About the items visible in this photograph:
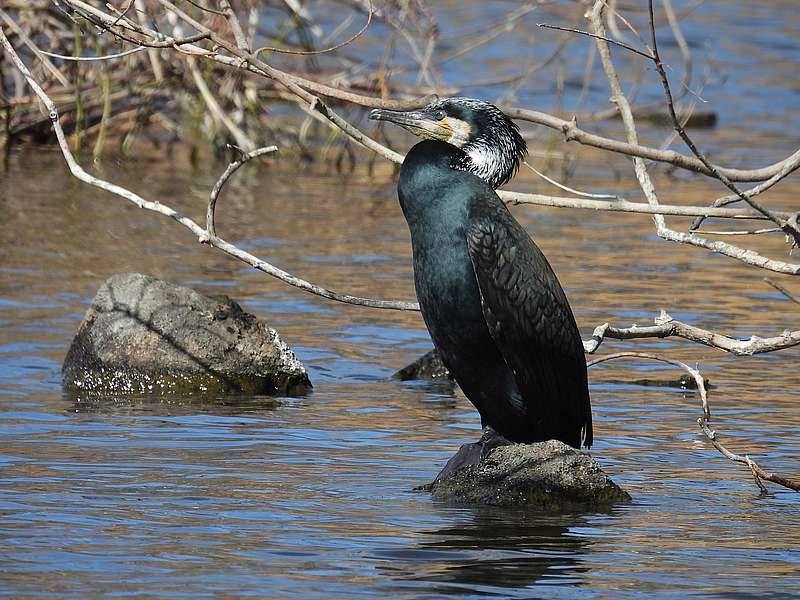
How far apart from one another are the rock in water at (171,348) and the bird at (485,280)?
6.29 feet

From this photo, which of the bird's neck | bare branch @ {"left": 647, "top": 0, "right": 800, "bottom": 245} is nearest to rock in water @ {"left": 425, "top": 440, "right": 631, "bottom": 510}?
the bird's neck

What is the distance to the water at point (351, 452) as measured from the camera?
14.8ft

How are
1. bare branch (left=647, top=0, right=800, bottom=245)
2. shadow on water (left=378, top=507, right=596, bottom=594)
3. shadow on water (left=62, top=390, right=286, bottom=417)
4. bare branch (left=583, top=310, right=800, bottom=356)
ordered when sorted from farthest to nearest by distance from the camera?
shadow on water (left=62, top=390, right=286, bottom=417) < bare branch (left=583, top=310, right=800, bottom=356) < shadow on water (left=378, top=507, right=596, bottom=594) < bare branch (left=647, top=0, right=800, bottom=245)

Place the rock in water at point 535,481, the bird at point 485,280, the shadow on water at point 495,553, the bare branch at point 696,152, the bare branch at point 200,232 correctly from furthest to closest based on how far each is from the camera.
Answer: the bare branch at point 200,232, the rock in water at point 535,481, the bird at point 485,280, the shadow on water at point 495,553, the bare branch at point 696,152

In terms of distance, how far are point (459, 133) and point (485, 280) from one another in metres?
0.58

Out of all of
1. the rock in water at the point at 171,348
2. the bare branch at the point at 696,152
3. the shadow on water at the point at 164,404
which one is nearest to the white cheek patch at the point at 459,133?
the bare branch at the point at 696,152

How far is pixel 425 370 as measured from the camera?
7.59 m

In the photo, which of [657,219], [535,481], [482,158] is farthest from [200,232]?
[657,219]

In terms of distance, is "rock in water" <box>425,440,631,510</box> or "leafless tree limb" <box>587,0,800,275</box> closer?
"leafless tree limb" <box>587,0,800,275</box>

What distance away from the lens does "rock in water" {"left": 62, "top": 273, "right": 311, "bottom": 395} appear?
714 cm

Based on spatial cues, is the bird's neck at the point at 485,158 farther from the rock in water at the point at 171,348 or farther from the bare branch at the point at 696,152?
the rock in water at the point at 171,348

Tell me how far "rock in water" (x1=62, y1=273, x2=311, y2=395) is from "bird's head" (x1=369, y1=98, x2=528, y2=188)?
81.4 inches

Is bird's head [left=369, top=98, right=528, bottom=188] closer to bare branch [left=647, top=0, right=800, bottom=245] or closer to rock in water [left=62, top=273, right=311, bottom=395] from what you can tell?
bare branch [left=647, top=0, right=800, bottom=245]

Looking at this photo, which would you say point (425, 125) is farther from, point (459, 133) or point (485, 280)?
point (485, 280)
